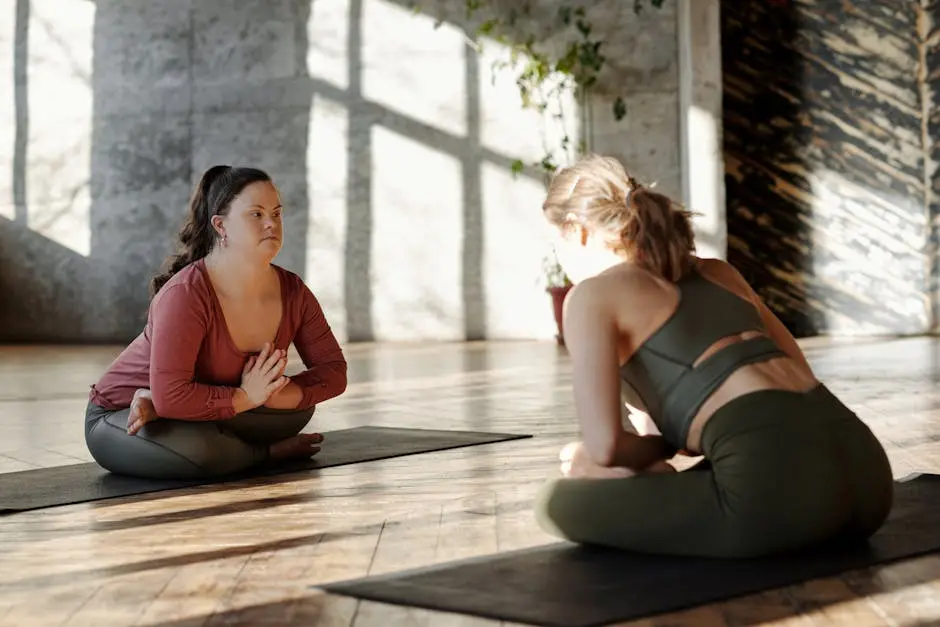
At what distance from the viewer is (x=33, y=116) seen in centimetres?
1083

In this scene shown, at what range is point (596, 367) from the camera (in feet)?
7.81

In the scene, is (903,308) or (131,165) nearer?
(903,308)

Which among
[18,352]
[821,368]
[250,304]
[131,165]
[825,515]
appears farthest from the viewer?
[131,165]

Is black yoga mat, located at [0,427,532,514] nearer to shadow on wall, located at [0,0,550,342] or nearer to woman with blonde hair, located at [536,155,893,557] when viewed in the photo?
woman with blonde hair, located at [536,155,893,557]

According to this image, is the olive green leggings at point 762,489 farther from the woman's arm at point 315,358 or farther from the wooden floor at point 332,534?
the woman's arm at point 315,358

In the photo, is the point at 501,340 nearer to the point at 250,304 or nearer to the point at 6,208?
the point at 6,208

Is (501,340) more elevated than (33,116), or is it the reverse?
(33,116)

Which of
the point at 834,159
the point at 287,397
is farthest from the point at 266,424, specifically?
the point at 834,159

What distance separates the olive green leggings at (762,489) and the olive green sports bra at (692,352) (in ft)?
0.21

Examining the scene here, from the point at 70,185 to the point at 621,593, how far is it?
363 inches

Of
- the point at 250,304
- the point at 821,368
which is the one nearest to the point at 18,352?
the point at 821,368

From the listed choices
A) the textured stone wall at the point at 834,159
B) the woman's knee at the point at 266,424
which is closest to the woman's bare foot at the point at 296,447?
the woman's knee at the point at 266,424

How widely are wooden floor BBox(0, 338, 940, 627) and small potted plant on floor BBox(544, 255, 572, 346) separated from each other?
3467 millimetres

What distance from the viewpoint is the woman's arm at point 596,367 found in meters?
2.38
